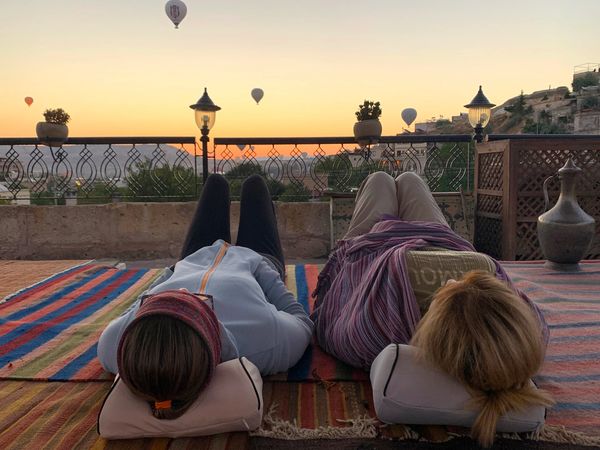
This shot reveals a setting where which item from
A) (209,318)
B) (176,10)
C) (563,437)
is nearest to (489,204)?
(563,437)

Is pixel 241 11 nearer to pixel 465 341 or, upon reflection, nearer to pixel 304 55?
pixel 304 55

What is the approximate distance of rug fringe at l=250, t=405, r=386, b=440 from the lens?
113 cm

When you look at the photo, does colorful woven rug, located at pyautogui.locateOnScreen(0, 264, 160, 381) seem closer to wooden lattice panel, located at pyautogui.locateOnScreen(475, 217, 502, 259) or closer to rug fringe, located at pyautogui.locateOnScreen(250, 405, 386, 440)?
rug fringe, located at pyautogui.locateOnScreen(250, 405, 386, 440)

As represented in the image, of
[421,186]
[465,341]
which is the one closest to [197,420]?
[465,341]

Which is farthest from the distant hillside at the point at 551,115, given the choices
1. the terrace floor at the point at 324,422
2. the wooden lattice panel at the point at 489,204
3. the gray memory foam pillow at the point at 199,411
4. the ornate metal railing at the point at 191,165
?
the gray memory foam pillow at the point at 199,411

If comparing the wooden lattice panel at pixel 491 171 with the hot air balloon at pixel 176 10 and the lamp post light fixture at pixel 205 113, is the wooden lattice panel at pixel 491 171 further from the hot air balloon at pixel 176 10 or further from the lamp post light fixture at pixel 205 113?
the hot air balloon at pixel 176 10

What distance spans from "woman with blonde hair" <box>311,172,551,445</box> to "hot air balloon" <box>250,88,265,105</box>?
46.2 feet

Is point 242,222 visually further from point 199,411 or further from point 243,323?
point 199,411

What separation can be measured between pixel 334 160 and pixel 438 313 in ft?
13.8

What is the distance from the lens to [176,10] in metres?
13.0

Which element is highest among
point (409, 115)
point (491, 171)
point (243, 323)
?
point (409, 115)

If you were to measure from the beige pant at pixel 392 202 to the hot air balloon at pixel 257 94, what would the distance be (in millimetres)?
13663

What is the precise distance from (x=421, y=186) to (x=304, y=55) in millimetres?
8569

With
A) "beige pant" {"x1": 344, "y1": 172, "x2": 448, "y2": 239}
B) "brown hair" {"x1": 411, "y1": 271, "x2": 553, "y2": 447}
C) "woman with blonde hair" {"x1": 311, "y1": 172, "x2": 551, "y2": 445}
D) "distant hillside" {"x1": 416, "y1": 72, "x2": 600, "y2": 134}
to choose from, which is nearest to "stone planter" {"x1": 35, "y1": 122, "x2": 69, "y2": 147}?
"beige pant" {"x1": 344, "y1": 172, "x2": 448, "y2": 239}
